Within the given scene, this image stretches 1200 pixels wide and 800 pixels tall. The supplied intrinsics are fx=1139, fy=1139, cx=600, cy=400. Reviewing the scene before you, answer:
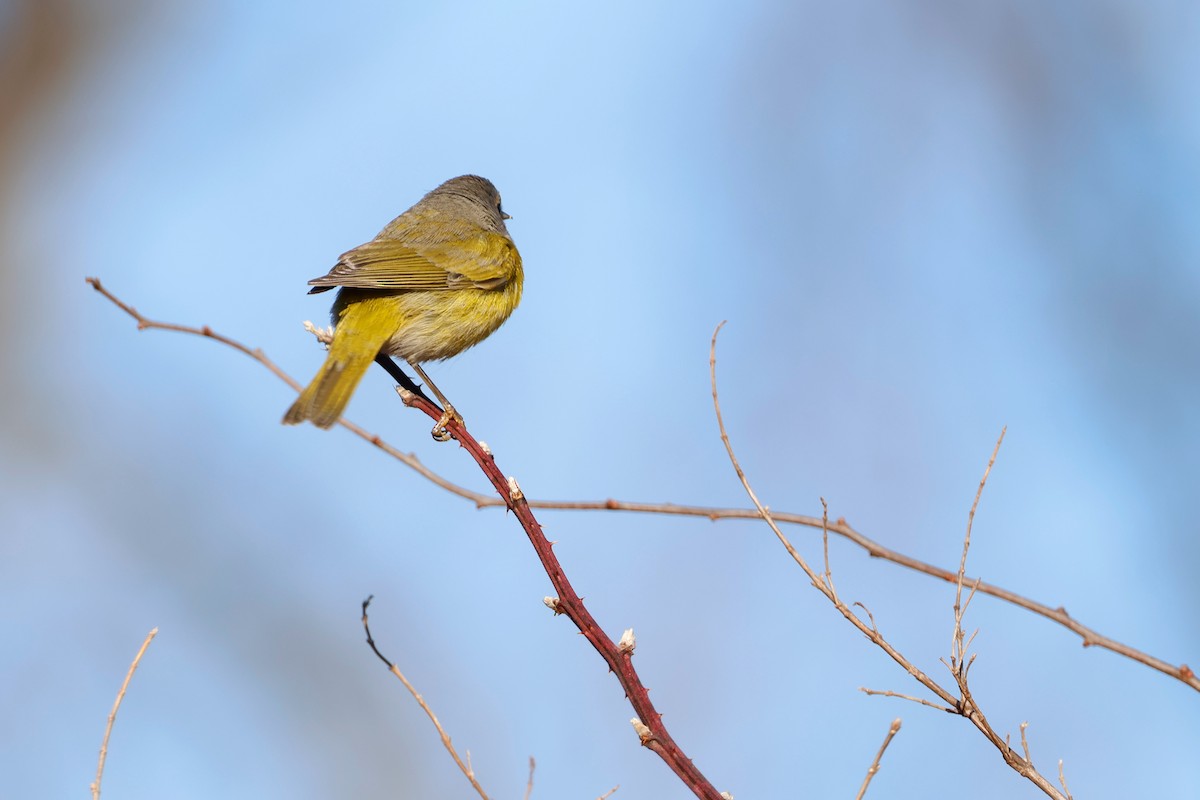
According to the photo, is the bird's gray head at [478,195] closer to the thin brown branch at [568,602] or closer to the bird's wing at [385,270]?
the bird's wing at [385,270]

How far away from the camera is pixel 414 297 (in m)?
5.38

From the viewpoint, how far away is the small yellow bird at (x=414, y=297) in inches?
177

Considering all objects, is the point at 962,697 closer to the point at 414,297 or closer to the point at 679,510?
the point at 679,510

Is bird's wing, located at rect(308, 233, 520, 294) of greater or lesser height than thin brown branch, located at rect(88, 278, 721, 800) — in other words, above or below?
above

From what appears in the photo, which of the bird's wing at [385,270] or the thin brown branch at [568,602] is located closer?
the thin brown branch at [568,602]

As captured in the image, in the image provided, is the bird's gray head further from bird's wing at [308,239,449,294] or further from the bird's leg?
the bird's leg

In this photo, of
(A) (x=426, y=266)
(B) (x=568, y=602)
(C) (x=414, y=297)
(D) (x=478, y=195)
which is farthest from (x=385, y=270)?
(B) (x=568, y=602)

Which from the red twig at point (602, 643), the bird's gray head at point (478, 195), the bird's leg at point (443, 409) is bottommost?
the red twig at point (602, 643)

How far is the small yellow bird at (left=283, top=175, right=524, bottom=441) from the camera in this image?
4496 millimetres

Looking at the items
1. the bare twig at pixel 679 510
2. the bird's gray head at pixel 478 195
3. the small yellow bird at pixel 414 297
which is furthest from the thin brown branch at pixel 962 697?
the bird's gray head at pixel 478 195

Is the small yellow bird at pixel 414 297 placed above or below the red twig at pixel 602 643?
above

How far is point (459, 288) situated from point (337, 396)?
1506 mm

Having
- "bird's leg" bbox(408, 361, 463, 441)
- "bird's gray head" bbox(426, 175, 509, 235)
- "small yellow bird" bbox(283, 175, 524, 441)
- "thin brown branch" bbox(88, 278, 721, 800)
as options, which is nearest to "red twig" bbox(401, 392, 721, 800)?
"thin brown branch" bbox(88, 278, 721, 800)

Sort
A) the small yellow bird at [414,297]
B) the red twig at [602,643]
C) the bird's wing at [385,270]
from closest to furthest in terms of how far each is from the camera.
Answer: the red twig at [602,643], the small yellow bird at [414,297], the bird's wing at [385,270]
